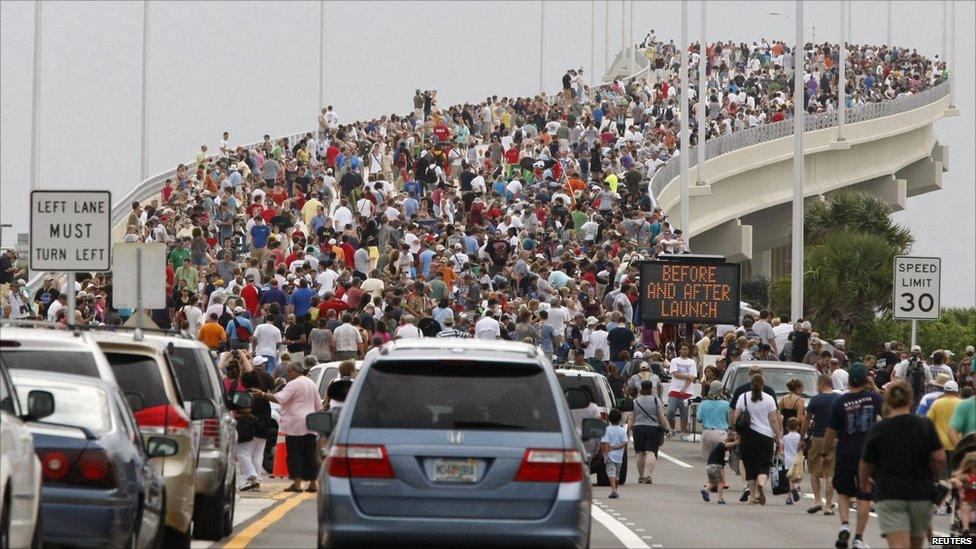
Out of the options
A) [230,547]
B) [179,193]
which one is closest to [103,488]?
[230,547]

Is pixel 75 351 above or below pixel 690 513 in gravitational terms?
above

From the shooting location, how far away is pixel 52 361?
45.9ft

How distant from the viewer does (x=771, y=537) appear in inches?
794

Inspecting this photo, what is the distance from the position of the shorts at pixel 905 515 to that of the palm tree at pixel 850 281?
141ft

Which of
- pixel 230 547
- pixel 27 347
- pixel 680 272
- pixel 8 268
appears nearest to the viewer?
pixel 27 347

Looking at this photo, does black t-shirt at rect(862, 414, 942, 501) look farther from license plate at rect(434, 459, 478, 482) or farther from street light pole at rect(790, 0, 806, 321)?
street light pole at rect(790, 0, 806, 321)

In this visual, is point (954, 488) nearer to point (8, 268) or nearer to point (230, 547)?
point (230, 547)

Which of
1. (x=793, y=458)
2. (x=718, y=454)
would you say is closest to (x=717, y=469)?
(x=718, y=454)

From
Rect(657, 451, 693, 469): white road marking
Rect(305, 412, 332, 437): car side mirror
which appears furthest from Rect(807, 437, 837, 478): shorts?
Rect(305, 412, 332, 437): car side mirror

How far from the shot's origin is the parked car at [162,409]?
597 inches

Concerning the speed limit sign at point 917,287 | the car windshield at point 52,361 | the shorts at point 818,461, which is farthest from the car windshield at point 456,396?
the speed limit sign at point 917,287

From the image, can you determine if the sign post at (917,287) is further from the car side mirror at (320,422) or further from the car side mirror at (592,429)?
the car side mirror at (320,422)

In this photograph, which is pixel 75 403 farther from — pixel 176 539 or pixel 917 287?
pixel 917 287

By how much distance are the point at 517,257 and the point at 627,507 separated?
19.1 metres
